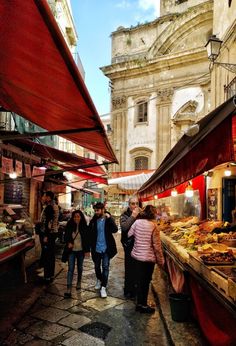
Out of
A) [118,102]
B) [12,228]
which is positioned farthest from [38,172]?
[118,102]

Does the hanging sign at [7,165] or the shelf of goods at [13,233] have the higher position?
the hanging sign at [7,165]

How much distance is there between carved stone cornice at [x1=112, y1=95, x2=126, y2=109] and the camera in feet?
81.7

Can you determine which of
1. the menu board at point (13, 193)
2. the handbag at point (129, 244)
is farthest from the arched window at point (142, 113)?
the handbag at point (129, 244)

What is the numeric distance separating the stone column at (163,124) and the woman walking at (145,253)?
17.4 meters

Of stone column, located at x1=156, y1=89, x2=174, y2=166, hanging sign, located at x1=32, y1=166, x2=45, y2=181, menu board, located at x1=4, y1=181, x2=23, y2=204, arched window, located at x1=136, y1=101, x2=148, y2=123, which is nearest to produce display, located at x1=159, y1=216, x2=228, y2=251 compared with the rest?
hanging sign, located at x1=32, y1=166, x2=45, y2=181

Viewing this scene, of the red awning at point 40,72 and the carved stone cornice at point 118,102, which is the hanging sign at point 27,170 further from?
the carved stone cornice at point 118,102

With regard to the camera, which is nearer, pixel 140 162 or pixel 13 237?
pixel 13 237

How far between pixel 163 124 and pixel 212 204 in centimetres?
1260

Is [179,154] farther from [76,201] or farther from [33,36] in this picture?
[76,201]

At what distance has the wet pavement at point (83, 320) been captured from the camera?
4.48 metres

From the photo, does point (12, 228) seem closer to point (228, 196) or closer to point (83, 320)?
point (83, 320)

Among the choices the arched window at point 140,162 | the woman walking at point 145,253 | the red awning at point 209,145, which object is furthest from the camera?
the arched window at point 140,162

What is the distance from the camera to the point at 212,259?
4781 mm

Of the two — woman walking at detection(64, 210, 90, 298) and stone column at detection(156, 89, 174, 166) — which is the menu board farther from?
stone column at detection(156, 89, 174, 166)
